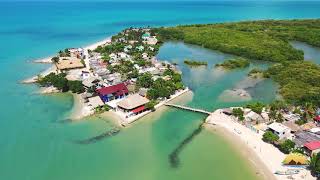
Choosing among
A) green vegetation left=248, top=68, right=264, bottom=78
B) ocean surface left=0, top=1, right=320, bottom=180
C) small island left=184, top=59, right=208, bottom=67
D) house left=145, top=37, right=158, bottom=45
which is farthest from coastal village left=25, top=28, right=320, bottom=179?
house left=145, top=37, right=158, bottom=45

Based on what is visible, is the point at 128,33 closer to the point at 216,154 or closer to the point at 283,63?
the point at 283,63

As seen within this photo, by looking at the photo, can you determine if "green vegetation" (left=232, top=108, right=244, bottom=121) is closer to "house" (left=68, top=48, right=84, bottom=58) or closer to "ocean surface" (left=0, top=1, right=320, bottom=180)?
"ocean surface" (left=0, top=1, right=320, bottom=180)

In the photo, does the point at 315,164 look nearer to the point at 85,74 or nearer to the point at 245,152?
the point at 245,152

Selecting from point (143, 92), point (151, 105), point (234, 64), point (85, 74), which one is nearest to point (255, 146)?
point (151, 105)

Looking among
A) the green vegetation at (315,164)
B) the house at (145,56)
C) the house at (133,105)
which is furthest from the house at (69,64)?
the green vegetation at (315,164)

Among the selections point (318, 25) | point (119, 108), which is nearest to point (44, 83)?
point (119, 108)

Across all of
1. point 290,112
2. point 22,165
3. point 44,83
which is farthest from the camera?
point 44,83

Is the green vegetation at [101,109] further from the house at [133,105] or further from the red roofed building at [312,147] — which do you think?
the red roofed building at [312,147]
